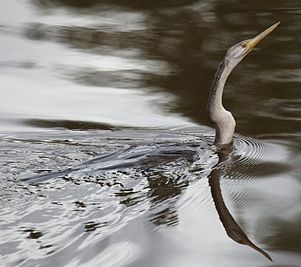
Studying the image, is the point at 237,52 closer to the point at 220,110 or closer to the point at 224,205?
the point at 220,110

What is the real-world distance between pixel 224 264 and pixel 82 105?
221cm

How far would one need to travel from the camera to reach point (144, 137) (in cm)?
482

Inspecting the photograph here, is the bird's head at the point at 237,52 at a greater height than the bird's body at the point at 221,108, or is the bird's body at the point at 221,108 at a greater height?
the bird's head at the point at 237,52

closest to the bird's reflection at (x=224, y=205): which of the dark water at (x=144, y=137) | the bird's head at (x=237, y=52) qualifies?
the dark water at (x=144, y=137)

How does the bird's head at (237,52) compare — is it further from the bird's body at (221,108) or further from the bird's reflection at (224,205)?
the bird's reflection at (224,205)

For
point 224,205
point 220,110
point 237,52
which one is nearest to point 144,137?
point 220,110

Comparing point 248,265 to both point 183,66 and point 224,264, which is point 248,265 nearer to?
point 224,264

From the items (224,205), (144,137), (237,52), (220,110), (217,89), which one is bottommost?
(224,205)

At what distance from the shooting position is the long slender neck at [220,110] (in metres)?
4.59

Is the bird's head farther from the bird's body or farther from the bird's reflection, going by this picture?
the bird's reflection

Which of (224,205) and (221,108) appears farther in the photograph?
(221,108)

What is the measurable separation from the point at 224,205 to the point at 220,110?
79 cm

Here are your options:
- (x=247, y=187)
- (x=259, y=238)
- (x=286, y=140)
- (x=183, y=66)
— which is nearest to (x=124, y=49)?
(x=183, y=66)

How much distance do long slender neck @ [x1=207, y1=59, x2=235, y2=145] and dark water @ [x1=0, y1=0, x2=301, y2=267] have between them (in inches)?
4.0
